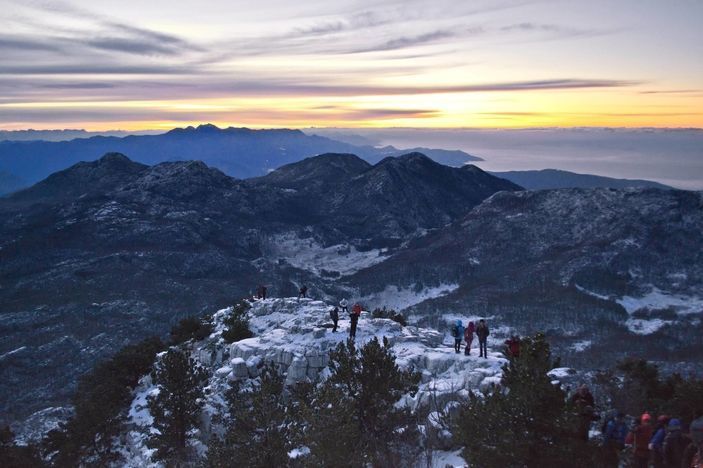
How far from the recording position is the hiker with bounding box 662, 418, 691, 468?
19.3m

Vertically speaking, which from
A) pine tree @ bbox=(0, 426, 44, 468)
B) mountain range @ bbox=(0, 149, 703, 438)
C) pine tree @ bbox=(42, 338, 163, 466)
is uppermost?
pine tree @ bbox=(0, 426, 44, 468)

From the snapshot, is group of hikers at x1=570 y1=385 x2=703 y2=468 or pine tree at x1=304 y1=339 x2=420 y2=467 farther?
pine tree at x1=304 y1=339 x2=420 y2=467

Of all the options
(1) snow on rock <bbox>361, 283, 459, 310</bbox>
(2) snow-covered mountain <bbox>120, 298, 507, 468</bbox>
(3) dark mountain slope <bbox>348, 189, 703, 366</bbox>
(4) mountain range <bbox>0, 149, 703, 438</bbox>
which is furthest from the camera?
(1) snow on rock <bbox>361, 283, 459, 310</bbox>

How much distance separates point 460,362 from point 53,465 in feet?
112

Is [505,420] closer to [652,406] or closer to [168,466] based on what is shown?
[652,406]

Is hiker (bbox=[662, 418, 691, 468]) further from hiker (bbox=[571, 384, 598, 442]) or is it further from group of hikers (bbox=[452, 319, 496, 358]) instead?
group of hikers (bbox=[452, 319, 496, 358])

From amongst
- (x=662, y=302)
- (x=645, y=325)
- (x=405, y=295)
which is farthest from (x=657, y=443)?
(x=405, y=295)

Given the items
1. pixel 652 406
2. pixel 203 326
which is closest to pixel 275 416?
pixel 652 406

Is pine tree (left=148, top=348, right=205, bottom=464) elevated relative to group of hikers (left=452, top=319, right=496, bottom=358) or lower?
lower

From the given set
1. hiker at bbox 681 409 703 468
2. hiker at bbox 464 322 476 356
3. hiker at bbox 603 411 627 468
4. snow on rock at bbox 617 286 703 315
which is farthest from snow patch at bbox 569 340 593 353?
hiker at bbox 681 409 703 468

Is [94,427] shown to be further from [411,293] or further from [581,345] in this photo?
[411,293]

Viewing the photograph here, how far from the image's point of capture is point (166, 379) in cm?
3956

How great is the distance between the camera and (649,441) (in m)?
20.2

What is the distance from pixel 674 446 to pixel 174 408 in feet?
106
